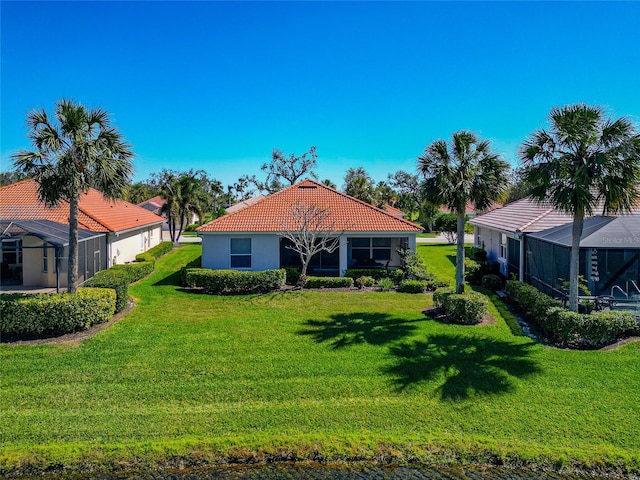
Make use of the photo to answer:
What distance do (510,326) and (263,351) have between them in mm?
8034

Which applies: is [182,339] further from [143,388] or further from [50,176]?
[50,176]

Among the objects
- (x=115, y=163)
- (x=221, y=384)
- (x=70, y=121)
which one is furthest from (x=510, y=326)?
(x=70, y=121)

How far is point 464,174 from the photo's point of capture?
47.6 feet

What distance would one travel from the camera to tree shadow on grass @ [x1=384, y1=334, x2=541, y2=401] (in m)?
9.36

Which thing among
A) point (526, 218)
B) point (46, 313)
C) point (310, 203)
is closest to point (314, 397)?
point (46, 313)

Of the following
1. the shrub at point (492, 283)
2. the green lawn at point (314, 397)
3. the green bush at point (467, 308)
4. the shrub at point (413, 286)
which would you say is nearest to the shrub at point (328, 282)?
the shrub at point (413, 286)

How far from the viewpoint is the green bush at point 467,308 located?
Answer: 535 inches

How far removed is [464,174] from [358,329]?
652 cm

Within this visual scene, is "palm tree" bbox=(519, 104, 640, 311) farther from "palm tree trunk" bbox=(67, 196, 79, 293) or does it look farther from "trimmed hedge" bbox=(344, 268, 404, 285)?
"palm tree trunk" bbox=(67, 196, 79, 293)

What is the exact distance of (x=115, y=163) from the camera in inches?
531

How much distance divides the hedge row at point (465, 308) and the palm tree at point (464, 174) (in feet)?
9.73

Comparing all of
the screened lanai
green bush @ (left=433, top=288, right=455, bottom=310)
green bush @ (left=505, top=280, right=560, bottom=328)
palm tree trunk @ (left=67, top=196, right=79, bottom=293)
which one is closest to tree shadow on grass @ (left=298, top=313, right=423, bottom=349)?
green bush @ (left=433, top=288, right=455, bottom=310)

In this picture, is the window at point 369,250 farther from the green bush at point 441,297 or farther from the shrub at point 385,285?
the green bush at point 441,297

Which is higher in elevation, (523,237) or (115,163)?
(115,163)
